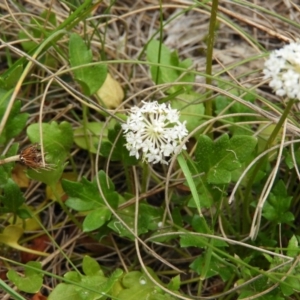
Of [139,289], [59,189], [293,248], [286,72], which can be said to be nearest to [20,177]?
[59,189]

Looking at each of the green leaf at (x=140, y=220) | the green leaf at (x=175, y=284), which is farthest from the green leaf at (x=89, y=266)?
the green leaf at (x=175, y=284)

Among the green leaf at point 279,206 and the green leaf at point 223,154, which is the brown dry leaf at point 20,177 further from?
the green leaf at point 279,206

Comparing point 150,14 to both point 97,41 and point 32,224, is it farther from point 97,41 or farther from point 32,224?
point 32,224

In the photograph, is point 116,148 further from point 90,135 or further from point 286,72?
point 286,72

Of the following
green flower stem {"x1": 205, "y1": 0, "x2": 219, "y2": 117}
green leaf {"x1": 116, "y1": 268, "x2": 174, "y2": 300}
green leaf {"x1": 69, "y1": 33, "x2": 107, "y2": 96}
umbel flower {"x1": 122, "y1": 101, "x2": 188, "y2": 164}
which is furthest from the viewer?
green leaf {"x1": 69, "y1": 33, "x2": 107, "y2": 96}

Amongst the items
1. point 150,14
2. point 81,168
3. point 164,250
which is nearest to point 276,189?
point 164,250

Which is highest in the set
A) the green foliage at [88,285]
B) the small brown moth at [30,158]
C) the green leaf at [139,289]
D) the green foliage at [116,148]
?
the small brown moth at [30,158]

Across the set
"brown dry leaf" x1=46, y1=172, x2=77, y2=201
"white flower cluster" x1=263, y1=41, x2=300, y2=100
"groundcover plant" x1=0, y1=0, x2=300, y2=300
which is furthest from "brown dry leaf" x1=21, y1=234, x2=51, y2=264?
"white flower cluster" x1=263, y1=41, x2=300, y2=100

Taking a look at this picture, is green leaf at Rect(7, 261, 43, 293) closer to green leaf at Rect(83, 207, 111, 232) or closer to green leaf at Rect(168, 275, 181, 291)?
green leaf at Rect(83, 207, 111, 232)

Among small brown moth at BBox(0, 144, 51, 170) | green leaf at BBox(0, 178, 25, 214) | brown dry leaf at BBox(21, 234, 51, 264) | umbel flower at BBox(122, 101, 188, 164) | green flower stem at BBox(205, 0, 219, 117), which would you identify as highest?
green flower stem at BBox(205, 0, 219, 117)
